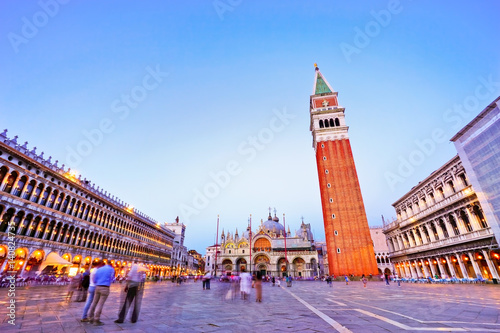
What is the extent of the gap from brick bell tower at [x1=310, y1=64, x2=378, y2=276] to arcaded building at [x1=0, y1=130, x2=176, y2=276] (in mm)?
37668

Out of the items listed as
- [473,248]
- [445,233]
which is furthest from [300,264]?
[473,248]

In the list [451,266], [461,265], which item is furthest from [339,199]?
[461,265]

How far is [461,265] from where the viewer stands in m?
27.5

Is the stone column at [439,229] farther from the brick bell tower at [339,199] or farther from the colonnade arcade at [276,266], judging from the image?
the colonnade arcade at [276,266]

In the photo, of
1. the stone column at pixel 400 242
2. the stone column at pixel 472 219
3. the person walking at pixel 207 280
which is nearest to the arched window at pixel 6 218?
the person walking at pixel 207 280

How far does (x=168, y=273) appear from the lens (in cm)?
5972

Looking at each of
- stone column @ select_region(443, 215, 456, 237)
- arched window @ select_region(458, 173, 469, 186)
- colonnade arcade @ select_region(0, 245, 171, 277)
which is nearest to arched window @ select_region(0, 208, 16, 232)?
colonnade arcade @ select_region(0, 245, 171, 277)

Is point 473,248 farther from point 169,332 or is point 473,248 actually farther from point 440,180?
point 169,332

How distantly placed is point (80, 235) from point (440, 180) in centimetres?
4922

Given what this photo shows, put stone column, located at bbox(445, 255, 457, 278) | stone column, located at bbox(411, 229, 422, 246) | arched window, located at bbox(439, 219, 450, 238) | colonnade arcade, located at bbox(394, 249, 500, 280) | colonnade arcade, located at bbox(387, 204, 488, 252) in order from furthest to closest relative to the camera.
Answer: stone column, located at bbox(411, 229, 422, 246) → arched window, located at bbox(439, 219, 450, 238) → stone column, located at bbox(445, 255, 457, 278) → colonnade arcade, located at bbox(387, 204, 488, 252) → colonnade arcade, located at bbox(394, 249, 500, 280)

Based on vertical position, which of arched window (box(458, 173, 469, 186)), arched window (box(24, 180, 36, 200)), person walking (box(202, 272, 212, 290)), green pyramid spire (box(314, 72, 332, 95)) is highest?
green pyramid spire (box(314, 72, 332, 95))

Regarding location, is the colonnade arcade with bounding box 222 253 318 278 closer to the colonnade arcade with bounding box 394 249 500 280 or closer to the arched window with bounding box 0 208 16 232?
the colonnade arcade with bounding box 394 249 500 280

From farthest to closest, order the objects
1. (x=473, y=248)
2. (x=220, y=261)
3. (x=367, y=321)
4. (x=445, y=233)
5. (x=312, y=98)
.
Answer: (x=220, y=261) < (x=312, y=98) < (x=445, y=233) < (x=473, y=248) < (x=367, y=321)

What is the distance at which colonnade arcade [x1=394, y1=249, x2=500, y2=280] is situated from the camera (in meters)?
23.5
